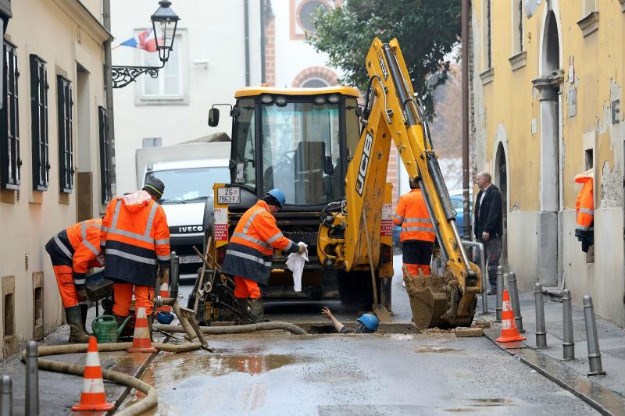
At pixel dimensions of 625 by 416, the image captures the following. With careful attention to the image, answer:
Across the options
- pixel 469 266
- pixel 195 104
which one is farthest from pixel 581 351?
pixel 195 104

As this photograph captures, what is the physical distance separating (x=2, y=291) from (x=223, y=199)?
17.4ft

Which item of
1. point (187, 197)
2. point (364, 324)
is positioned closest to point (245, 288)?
point (364, 324)

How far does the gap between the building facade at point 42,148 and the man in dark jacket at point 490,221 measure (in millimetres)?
5484

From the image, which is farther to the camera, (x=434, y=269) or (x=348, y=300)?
(x=434, y=269)

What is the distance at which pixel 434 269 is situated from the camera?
21641 mm

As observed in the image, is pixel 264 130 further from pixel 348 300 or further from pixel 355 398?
pixel 355 398

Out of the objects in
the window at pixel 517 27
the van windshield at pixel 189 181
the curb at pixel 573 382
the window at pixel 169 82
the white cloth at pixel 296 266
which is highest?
the window at pixel 169 82

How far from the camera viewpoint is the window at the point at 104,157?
69.4 feet

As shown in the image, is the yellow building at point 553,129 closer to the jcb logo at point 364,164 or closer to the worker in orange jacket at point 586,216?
the worker in orange jacket at point 586,216

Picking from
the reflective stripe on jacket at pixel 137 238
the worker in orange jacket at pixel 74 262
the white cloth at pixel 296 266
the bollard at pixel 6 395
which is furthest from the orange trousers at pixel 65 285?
the bollard at pixel 6 395

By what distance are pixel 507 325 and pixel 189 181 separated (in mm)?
13905

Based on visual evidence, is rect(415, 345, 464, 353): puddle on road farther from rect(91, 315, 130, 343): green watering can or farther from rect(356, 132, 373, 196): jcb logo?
rect(356, 132, 373, 196): jcb logo

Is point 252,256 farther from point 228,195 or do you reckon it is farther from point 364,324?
point 228,195

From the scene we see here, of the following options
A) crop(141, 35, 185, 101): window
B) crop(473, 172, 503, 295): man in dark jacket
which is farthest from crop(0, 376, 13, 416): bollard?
crop(141, 35, 185, 101): window
